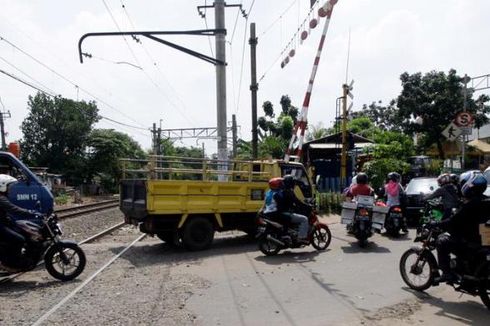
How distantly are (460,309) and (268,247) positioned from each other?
4636 mm

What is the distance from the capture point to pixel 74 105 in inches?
2576

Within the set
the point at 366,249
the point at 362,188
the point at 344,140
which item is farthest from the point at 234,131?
the point at 366,249

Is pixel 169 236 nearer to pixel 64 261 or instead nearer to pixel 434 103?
pixel 64 261

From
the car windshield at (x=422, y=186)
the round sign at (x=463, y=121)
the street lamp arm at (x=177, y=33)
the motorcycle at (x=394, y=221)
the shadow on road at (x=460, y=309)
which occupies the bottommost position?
the shadow on road at (x=460, y=309)

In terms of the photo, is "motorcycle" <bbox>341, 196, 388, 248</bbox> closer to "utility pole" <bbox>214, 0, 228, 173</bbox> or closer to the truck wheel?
the truck wheel

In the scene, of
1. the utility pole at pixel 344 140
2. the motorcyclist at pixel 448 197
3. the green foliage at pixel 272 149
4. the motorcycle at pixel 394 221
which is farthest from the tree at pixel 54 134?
the motorcyclist at pixel 448 197

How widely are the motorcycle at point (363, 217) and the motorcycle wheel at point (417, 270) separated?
3611mm

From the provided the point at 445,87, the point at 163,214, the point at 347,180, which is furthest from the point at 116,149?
the point at 163,214

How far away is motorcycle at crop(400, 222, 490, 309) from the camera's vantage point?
596 centimetres

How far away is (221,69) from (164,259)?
661 cm

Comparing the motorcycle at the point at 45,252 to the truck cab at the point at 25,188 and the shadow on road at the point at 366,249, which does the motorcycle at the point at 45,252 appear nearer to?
the truck cab at the point at 25,188

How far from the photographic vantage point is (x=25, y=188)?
9.44 metres

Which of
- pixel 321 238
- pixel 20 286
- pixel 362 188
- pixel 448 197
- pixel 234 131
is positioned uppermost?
pixel 234 131

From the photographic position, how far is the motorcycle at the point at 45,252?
7812 millimetres
